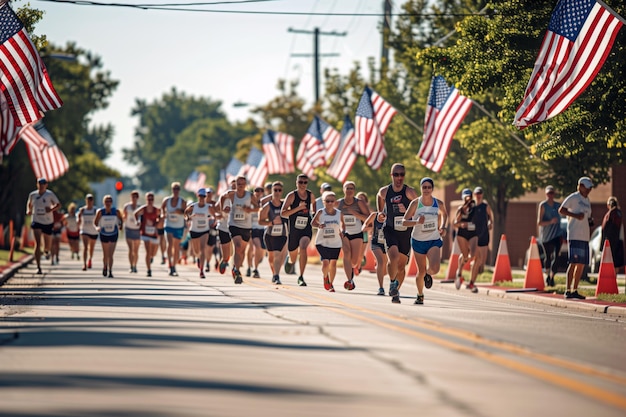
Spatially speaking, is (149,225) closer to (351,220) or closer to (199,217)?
(199,217)

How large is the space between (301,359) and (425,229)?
8568mm

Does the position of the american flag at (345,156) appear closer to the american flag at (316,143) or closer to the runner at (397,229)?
the american flag at (316,143)

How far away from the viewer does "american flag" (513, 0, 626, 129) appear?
19.9 m

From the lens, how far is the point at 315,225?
23.0 meters

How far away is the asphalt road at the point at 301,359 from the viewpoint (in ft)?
26.2

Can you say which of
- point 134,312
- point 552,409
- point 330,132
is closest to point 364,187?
point 330,132

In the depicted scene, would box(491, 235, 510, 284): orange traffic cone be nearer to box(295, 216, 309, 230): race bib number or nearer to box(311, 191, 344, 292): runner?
box(295, 216, 309, 230): race bib number

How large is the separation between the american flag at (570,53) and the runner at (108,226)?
11.4 metres

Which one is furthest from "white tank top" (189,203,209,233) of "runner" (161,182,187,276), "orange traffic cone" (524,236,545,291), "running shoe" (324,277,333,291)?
"orange traffic cone" (524,236,545,291)

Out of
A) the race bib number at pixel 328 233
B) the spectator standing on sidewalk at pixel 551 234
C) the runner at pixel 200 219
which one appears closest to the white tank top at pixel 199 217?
the runner at pixel 200 219

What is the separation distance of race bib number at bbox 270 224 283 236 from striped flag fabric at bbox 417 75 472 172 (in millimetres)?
5675

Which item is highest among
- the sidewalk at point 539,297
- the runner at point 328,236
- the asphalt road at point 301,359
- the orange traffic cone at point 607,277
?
the runner at point 328,236

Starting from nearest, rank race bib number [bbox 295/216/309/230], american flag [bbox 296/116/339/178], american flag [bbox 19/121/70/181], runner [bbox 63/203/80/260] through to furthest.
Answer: race bib number [bbox 295/216/309/230] < runner [bbox 63/203/80/260] < american flag [bbox 19/121/70/181] < american flag [bbox 296/116/339/178]

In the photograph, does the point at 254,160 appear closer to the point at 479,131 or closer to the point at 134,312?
the point at 479,131
